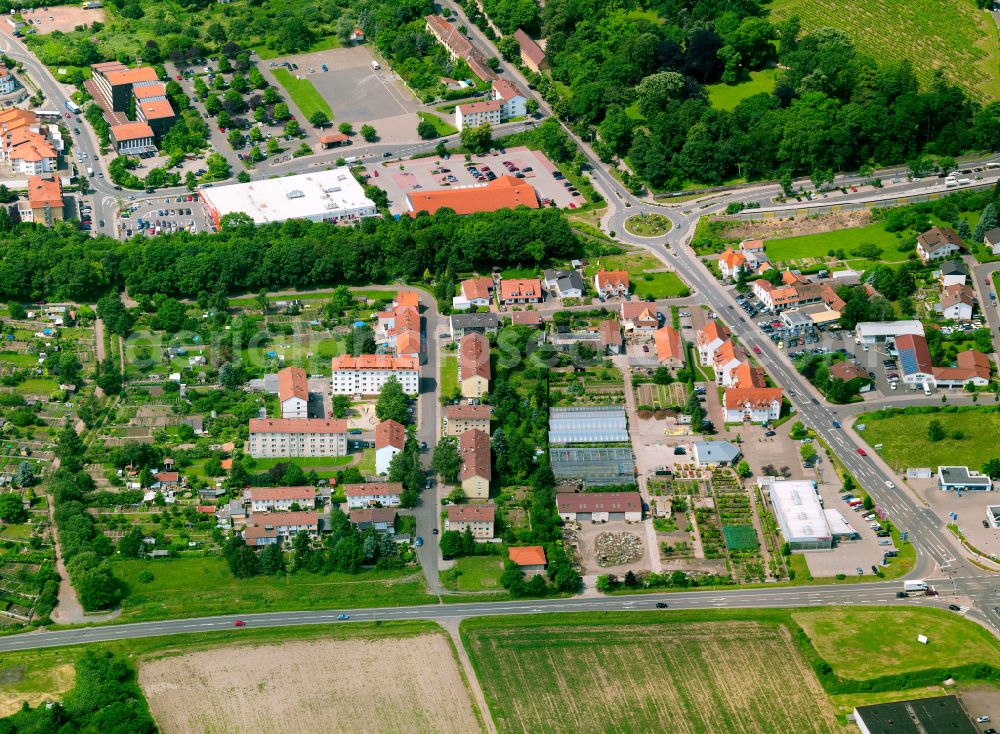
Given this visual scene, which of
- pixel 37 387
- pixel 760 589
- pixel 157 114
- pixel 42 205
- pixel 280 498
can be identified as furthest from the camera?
pixel 157 114

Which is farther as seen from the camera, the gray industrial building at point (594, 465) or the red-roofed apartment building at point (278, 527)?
the gray industrial building at point (594, 465)

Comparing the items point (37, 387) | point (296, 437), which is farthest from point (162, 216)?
point (296, 437)

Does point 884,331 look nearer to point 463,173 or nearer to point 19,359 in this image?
point 463,173

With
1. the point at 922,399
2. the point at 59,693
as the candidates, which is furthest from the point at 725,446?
the point at 59,693

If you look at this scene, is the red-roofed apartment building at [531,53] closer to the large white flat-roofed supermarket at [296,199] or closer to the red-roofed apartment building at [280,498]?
the large white flat-roofed supermarket at [296,199]

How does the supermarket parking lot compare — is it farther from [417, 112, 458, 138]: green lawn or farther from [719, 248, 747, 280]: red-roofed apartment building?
[719, 248, 747, 280]: red-roofed apartment building

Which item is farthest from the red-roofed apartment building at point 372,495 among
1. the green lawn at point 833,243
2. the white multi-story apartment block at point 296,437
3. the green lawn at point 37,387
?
the green lawn at point 833,243
